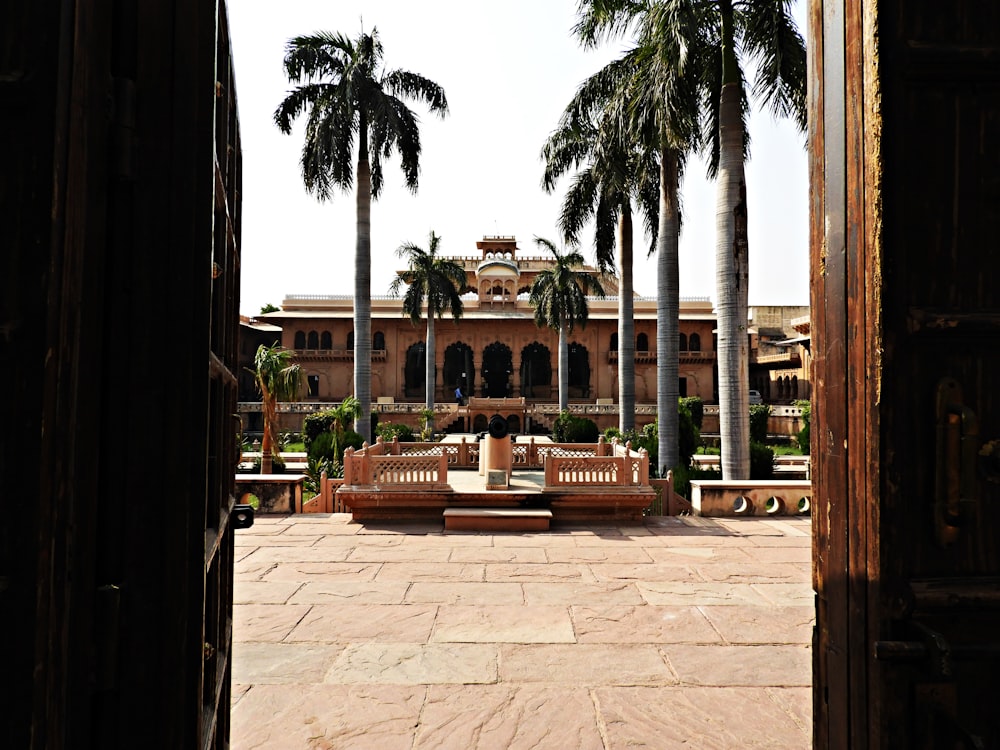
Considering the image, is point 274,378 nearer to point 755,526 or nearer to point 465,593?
point 755,526

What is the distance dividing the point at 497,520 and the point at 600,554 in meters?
1.99

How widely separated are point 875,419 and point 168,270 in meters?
1.52

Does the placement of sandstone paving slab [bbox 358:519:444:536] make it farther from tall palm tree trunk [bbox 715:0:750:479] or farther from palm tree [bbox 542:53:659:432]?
palm tree [bbox 542:53:659:432]

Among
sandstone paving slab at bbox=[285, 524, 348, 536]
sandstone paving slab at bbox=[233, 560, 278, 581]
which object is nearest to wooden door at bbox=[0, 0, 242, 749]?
sandstone paving slab at bbox=[233, 560, 278, 581]

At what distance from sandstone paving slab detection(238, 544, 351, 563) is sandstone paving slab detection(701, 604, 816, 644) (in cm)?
358

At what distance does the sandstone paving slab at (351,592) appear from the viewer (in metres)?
4.64

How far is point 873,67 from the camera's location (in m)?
1.32

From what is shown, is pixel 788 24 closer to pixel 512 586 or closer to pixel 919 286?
pixel 512 586

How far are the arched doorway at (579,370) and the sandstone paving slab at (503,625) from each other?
98.6 feet

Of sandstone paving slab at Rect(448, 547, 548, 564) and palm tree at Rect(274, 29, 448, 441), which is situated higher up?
palm tree at Rect(274, 29, 448, 441)

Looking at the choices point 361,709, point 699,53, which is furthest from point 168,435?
point 699,53

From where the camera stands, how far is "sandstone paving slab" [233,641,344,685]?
3.26 m

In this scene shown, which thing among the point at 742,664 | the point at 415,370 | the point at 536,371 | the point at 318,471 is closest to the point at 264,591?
the point at 742,664

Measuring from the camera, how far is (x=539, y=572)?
5551 millimetres
